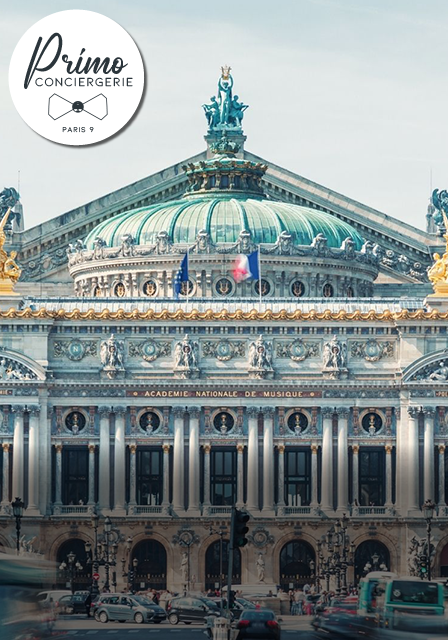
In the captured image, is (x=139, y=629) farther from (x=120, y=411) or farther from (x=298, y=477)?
(x=298, y=477)

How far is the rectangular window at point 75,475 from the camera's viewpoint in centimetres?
16588

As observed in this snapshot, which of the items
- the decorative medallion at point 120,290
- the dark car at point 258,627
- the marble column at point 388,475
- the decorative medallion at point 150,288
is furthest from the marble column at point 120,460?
the dark car at point 258,627

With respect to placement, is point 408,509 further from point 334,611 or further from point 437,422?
point 334,611

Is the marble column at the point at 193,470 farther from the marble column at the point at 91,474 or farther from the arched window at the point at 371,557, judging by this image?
the arched window at the point at 371,557

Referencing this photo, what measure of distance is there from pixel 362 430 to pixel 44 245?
1482 inches

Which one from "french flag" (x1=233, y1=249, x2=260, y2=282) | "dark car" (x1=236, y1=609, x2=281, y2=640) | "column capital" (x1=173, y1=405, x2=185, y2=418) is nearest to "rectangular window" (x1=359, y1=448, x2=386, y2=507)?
"column capital" (x1=173, y1=405, x2=185, y2=418)

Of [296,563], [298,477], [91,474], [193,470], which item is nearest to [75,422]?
[91,474]

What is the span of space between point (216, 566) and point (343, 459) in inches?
437

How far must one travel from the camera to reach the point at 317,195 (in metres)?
197

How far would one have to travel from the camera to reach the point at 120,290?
182 metres

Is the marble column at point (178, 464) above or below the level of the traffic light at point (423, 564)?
above

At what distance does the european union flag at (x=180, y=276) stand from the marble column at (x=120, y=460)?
1081 cm

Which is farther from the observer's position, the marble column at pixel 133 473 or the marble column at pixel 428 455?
the marble column at pixel 133 473

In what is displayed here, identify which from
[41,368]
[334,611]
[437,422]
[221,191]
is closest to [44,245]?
[221,191]
